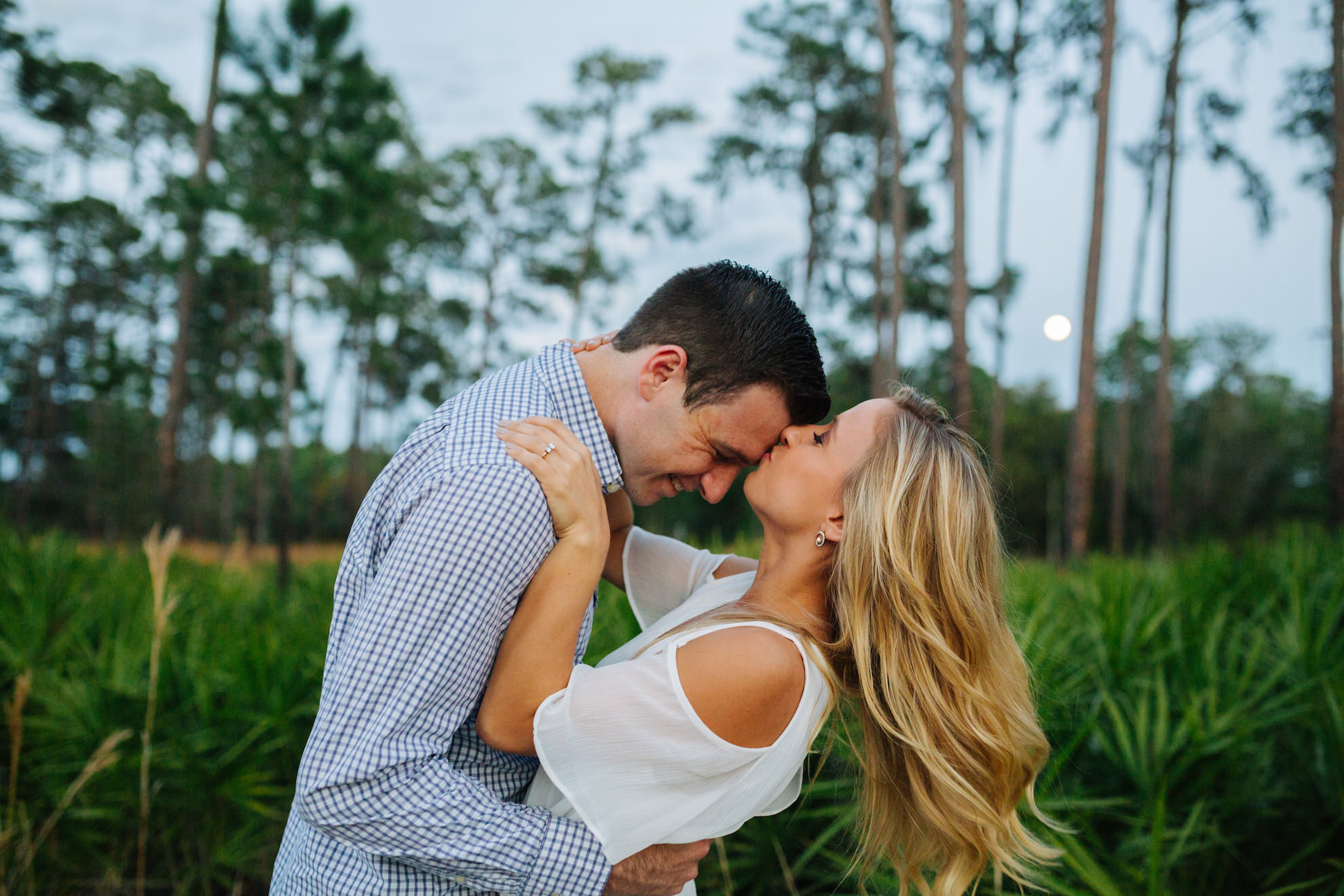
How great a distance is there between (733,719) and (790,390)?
78 cm

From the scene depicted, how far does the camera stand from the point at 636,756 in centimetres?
162

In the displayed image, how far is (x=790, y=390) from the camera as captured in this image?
6.68ft

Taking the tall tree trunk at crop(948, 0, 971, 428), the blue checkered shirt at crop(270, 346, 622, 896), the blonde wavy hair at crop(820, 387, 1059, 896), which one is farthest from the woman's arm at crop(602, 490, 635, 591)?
the tall tree trunk at crop(948, 0, 971, 428)

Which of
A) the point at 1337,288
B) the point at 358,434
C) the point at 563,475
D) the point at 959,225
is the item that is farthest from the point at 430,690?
the point at 358,434

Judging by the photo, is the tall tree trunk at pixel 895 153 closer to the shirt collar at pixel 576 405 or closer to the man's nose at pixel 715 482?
the man's nose at pixel 715 482

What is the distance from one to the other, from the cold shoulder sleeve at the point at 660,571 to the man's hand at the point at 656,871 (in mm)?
898

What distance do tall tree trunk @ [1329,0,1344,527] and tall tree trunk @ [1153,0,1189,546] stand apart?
501 centimetres

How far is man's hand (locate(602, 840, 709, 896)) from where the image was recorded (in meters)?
1.70

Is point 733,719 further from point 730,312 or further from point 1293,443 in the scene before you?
point 1293,443

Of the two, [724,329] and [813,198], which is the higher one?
[813,198]

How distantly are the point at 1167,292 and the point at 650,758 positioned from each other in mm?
22612

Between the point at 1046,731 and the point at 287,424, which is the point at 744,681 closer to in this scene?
the point at 1046,731

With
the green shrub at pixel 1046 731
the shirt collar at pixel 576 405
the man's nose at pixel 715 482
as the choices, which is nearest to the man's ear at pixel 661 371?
the shirt collar at pixel 576 405

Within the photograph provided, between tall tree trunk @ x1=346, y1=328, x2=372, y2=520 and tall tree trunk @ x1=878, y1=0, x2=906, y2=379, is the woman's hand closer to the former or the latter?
tall tree trunk @ x1=878, y1=0, x2=906, y2=379
